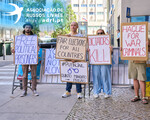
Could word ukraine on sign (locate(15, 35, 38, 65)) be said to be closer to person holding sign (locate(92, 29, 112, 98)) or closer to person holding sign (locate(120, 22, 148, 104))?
person holding sign (locate(92, 29, 112, 98))

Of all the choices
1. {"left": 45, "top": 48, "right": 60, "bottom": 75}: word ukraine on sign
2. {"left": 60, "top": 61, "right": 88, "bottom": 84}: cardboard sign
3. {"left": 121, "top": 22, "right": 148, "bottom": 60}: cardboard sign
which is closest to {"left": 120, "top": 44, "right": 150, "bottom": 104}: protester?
{"left": 121, "top": 22, "right": 148, "bottom": 60}: cardboard sign

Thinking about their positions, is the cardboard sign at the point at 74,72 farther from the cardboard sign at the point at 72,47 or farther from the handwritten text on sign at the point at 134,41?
the handwritten text on sign at the point at 134,41

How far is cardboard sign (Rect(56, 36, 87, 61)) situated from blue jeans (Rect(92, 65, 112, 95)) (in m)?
0.51

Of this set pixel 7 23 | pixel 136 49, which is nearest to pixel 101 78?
pixel 136 49

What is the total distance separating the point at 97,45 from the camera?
6.34 metres

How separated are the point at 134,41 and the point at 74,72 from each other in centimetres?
164

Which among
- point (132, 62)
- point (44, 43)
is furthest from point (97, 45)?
point (44, 43)

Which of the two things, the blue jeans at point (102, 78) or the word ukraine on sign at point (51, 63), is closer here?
the blue jeans at point (102, 78)

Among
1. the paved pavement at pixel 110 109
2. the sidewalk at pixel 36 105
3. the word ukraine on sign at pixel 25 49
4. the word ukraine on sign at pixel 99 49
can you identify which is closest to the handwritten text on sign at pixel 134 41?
the word ukraine on sign at pixel 99 49

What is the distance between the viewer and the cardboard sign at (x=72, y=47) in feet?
20.5

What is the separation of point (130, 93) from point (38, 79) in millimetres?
2534

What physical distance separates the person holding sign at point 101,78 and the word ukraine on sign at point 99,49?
15 centimetres

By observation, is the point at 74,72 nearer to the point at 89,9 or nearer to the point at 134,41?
the point at 134,41

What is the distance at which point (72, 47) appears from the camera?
247 inches
